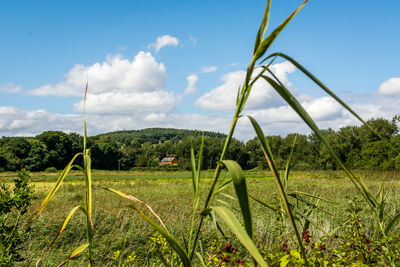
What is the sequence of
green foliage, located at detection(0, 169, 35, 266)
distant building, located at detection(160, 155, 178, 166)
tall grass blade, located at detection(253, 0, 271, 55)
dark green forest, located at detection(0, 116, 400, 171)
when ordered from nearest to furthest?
tall grass blade, located at detection(253, 0, 271, 55)
green foliage, located at detection(0, 169, 35, 266)
dark green forest, located at detection(0, 116, 400, 171)
distant building, located at detection(160, 155, 178, 166)

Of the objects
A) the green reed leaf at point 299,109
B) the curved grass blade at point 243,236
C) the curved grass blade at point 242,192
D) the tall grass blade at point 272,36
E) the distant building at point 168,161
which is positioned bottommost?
the distant building at point 168,161

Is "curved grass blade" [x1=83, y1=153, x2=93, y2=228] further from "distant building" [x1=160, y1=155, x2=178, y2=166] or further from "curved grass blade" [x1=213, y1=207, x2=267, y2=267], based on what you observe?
"distant building" [x1=160, y1=155, x2=178, y2=166]

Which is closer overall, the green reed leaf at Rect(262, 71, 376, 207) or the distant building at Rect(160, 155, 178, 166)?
the green reed leaf at Rect(262, 71, 376, 207)

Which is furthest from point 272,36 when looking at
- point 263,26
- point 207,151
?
point 207,151

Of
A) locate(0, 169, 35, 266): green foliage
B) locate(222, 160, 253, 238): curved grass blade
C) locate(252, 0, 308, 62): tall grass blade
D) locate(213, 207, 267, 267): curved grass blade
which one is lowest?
locate(0, 169, 35, 266): green foliage

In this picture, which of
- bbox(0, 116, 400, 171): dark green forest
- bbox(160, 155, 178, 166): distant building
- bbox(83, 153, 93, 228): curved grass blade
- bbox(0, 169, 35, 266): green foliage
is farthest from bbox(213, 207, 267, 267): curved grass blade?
bbox(160, 155, 178, 166): distant building

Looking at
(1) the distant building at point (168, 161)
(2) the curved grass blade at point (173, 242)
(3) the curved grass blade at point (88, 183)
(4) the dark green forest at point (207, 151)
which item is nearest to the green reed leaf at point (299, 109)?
(2) the curved grass blade at point (173, 242)

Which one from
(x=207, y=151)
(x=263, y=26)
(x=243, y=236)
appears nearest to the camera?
(x=243, y=236)

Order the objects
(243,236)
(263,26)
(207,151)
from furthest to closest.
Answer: (207,151), (263,26), (243,236)

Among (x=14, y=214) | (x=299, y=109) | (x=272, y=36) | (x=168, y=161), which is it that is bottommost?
(x=168, y=161)

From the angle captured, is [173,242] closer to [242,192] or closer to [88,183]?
[242,192]

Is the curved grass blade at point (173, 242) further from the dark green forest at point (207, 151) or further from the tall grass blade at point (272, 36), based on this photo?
the dark green forest at point (207, 151)

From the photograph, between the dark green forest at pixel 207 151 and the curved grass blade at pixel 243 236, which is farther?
the dark green forest at pixel 207 151

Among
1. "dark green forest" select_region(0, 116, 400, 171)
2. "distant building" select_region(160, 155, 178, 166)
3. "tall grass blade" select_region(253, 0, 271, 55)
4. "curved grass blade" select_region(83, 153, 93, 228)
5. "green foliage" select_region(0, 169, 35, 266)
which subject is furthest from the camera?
"distant building" select_region(160, 155, 178, 166)
